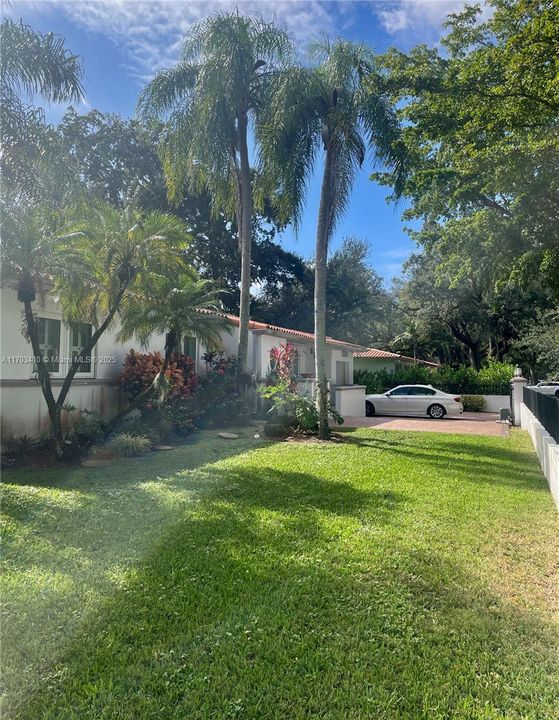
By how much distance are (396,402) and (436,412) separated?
1.80m

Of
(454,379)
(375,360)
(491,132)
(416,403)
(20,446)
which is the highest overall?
(491,132)

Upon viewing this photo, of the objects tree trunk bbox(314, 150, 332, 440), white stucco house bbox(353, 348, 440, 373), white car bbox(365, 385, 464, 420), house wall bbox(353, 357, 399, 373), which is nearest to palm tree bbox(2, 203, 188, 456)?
tree trunk bbox(314, 150, 332, 440)

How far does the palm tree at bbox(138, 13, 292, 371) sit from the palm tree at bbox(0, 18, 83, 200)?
496cm

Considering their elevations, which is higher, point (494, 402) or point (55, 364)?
point (55, 364)

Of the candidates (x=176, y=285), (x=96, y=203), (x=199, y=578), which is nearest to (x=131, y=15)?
(x=96, y=203)

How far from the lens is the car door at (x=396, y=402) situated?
21.0m

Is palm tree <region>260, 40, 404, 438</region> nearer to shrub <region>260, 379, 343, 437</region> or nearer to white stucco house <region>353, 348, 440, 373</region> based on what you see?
shrub <region>260, 379, 343, 437</region>

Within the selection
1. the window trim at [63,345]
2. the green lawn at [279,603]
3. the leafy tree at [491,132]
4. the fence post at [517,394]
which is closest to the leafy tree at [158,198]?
the window trim at [63,345]

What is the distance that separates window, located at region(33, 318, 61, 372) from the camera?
10672 millimetres

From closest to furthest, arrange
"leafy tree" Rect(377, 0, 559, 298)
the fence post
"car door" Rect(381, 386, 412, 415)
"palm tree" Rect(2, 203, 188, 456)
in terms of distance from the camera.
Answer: "leafy tree" Rect(377, 0, 559, 298), "palm tree" Rect(2, 203, 188, 456), the fence post, "car door" Rect(381, 386, 412, 415)

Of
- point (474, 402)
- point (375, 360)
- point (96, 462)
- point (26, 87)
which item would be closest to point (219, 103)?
point (26, 87)

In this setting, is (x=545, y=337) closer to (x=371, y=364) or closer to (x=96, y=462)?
(x=371, y=364)

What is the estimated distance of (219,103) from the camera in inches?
532

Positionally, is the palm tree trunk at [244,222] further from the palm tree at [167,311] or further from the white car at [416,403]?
the white car at [416,403]
